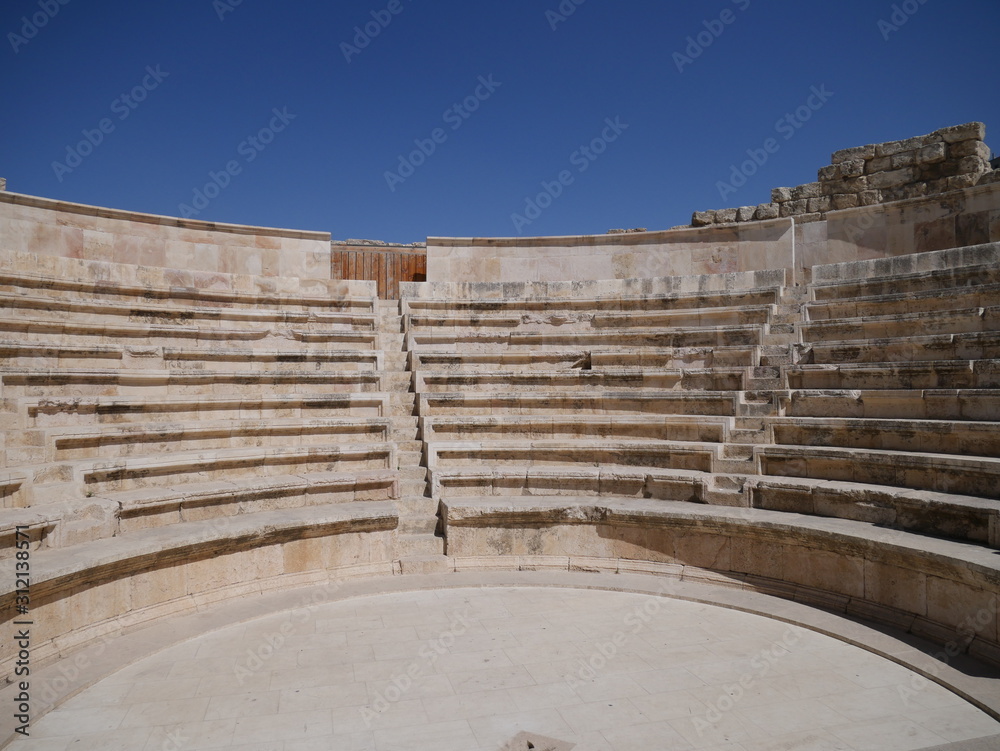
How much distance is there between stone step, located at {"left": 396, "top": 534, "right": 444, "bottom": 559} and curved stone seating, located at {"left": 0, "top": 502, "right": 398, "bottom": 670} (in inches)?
5.9

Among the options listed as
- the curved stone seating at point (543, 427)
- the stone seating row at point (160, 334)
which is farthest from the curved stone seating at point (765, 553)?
the stone seating row at point (160, 334)

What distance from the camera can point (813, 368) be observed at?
29.9 feet

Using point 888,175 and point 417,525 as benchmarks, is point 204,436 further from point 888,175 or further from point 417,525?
point 888,175

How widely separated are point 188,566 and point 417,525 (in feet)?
8.63

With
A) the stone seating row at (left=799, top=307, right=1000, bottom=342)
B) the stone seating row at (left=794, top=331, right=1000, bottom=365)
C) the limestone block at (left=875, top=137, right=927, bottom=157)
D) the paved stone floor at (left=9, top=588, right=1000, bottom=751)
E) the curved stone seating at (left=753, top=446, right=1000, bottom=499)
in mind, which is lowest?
the paved stone floor at (left=9, top=588, right=1000, bottom=751)

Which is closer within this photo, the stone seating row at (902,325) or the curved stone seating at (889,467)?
the curved stone seating at (889,467)

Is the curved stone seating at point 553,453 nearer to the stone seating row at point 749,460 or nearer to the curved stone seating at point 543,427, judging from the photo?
the stone seating row at point 749,460

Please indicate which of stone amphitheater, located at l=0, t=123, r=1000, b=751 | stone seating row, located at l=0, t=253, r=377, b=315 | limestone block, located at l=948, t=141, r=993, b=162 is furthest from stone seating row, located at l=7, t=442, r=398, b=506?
limestone block, located at l=948, t=141, r=993, b=162

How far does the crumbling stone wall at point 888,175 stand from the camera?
11453 mm

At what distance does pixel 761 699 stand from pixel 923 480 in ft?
12.1

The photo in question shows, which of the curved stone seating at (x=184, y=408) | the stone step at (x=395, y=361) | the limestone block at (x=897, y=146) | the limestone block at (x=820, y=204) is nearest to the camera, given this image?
the curved stone seating at (x=184, y=408)

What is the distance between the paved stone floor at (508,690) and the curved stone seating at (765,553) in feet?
2.71

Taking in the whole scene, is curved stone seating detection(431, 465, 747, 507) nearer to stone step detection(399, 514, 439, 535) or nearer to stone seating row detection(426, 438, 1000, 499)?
stone seating row detection(426, 438, 1000, 499)

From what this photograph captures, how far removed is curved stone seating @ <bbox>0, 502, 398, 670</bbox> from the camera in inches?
227
